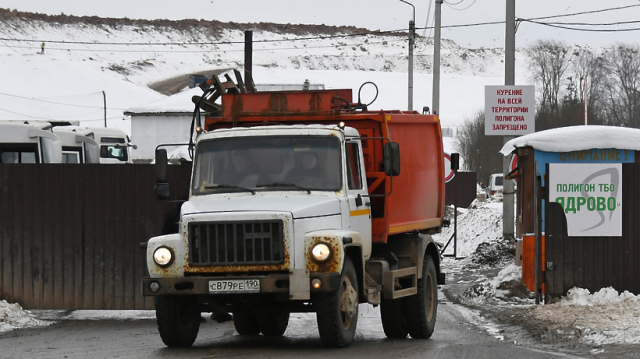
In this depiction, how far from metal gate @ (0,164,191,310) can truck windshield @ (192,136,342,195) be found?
11.1ft

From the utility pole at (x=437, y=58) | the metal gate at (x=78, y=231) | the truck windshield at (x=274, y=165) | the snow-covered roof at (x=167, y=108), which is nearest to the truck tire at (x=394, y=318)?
the truck windshield at (x=274, y=165)

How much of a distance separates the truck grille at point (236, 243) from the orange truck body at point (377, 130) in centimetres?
182

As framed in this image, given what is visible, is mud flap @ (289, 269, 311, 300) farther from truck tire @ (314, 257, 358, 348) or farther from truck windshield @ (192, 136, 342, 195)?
truck windshield @ (192, 136, 342, 195)

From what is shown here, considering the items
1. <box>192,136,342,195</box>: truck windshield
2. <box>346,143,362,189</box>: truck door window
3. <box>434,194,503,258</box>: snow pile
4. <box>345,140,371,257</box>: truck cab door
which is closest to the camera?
<box>192,136,342,195</box>: truck windshield

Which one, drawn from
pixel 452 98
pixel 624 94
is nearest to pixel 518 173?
pixel 624 94

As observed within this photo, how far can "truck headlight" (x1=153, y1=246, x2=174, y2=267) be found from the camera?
32.4 ft

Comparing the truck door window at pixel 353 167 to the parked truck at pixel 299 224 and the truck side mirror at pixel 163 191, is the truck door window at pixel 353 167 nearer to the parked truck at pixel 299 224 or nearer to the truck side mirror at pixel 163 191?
the parked truck at pixel 299 224

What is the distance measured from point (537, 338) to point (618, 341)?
113cm

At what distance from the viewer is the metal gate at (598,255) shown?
13875mm

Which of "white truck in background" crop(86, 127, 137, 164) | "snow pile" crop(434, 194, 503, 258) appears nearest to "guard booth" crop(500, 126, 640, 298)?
"snow pile" crop(434, 194, 503, 258)

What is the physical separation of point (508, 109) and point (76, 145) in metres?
14.0

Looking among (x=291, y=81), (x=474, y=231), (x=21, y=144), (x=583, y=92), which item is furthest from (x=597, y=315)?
(x=291, y=81)

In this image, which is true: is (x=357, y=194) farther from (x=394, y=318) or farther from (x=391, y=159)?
(x=394, y=318)

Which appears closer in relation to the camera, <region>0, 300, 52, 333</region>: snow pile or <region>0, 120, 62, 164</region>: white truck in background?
<region>0, 300, 52, 333</region>: snow pile
